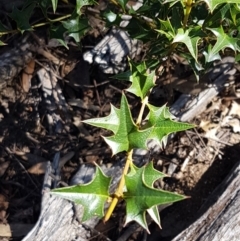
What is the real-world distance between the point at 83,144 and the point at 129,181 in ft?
4.32

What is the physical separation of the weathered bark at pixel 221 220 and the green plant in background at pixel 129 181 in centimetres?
58

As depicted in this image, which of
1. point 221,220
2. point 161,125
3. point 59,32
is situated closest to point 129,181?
point 161,125

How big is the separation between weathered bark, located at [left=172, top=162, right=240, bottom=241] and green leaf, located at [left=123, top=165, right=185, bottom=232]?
76 centimetres

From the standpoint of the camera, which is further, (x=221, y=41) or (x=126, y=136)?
(x=221, y=41)

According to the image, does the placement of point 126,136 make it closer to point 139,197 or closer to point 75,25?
point 139,197

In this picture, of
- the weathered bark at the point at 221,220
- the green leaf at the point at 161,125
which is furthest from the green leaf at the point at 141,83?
the weathered bark at the point at 221,220

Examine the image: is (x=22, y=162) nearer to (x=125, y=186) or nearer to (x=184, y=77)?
(x=184, y=77)

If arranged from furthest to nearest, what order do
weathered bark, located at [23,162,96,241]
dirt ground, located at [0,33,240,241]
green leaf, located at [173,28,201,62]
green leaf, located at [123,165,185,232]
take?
dirt ground, located at [0,33,240,241], weathered bark, located at [23,162,96,241], green leaf, located at [173,28,201,62], green leaf, located at [123,165,185,232]

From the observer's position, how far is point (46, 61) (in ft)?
10.2

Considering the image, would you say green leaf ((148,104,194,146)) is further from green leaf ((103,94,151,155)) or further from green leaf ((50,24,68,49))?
green leaf ((50,24,68,49))

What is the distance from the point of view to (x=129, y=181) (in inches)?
64.0

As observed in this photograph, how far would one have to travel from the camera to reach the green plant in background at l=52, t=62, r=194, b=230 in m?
1.58

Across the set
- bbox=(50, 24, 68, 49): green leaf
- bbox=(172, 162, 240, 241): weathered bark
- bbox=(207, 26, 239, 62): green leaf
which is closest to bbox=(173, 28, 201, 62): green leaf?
bbox=(207, 26, 239, 62): green leaf

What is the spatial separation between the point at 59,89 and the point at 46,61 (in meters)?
0.19
